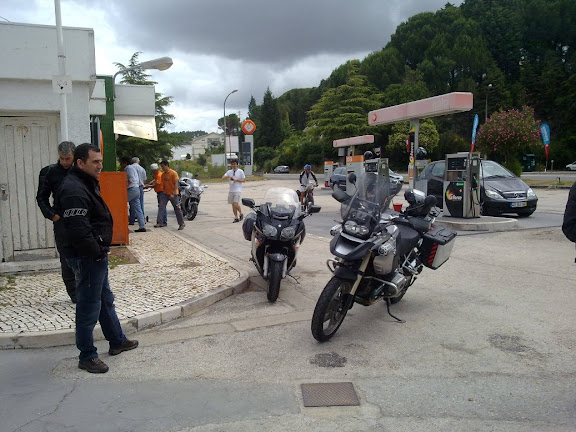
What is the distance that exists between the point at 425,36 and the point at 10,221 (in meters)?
74.2

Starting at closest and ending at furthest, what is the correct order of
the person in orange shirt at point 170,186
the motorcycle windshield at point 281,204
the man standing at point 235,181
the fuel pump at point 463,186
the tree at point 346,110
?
1. the motorcycle windshield at point 281,204
2. the fuel pump at point 463,186
3. the person in orange shirt at point 170,186
4. the man standing at point 235,181
5. the tree at point 346,110

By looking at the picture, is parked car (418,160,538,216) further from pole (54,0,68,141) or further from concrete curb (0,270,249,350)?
pole (54,0,68,141)

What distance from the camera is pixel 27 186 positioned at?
759cm

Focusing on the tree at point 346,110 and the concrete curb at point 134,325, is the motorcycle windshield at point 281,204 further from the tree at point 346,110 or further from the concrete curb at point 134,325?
the tree at point 346,110

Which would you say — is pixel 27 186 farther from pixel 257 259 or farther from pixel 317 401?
pixel 317 401

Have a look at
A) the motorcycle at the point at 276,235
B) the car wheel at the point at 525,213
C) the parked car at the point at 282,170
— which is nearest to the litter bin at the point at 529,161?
the parked car at the point at 282,170

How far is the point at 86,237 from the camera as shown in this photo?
3.87m

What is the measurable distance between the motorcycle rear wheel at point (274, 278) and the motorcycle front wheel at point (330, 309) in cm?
126

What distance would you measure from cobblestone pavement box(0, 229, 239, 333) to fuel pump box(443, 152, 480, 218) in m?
6.80

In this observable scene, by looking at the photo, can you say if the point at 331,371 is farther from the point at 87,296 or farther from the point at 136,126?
the point at 136,126

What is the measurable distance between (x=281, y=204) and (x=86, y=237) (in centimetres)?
307

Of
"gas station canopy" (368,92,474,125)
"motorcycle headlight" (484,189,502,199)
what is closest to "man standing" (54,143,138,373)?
"gas station canopy" (368,92,474,125)

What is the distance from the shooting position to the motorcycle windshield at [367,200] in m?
4.77

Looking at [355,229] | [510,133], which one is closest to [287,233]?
[355,229]
